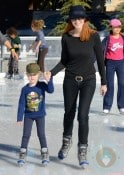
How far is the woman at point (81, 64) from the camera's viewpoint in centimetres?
561

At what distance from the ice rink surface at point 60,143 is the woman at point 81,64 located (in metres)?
0.25

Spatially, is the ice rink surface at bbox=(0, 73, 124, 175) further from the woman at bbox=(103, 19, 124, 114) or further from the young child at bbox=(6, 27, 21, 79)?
the young child at bbox=(6, 27, 21, 79)

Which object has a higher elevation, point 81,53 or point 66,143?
point 81,53

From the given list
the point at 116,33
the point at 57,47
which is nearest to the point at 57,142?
the point at 116,33

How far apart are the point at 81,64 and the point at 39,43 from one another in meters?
7.30

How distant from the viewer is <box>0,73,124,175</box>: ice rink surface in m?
5.71

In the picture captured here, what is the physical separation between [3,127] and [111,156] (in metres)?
2.14

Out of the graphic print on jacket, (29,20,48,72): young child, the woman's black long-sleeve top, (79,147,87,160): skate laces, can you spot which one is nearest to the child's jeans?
the graphic print on jacket

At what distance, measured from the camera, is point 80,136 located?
5.70 m

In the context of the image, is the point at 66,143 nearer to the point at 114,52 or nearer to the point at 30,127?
the point at 30,127

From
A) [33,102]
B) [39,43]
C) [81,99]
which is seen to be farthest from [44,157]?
[39,43]

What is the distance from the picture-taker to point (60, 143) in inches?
270

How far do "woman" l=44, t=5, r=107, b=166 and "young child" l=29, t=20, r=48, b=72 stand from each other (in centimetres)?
702

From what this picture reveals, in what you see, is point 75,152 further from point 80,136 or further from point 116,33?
point 116,33
